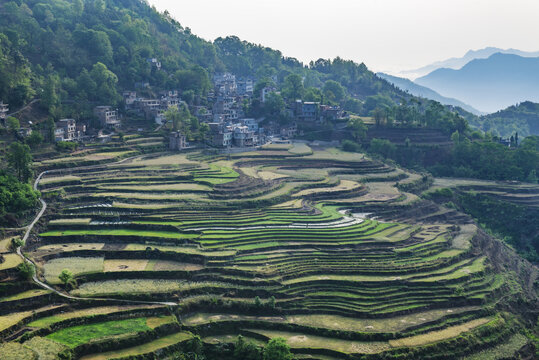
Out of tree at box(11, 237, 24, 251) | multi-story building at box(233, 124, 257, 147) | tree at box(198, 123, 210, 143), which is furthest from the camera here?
multi-story building at box(233, 124, 257, 147)

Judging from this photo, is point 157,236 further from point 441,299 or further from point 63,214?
point 441,299

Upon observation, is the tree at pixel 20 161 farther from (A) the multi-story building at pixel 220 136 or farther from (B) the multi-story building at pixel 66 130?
(A) the multi-story building at pixel 220 136

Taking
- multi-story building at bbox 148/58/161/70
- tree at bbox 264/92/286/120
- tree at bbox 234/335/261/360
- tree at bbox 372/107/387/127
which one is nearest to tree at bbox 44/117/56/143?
multi-story building at bbox 148/58/161/70

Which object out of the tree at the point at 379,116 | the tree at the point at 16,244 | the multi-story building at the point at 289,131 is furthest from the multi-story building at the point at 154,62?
the tree at the point at 16,244

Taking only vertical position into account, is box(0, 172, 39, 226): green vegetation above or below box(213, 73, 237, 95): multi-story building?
below

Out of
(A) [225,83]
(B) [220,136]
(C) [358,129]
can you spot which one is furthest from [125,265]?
(A) [225,83]

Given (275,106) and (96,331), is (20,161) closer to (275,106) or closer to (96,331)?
(96,331)

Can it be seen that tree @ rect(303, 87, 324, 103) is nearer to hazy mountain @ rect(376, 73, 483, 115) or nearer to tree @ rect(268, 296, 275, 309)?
tree @ rect(268, 296, 275, 309)
